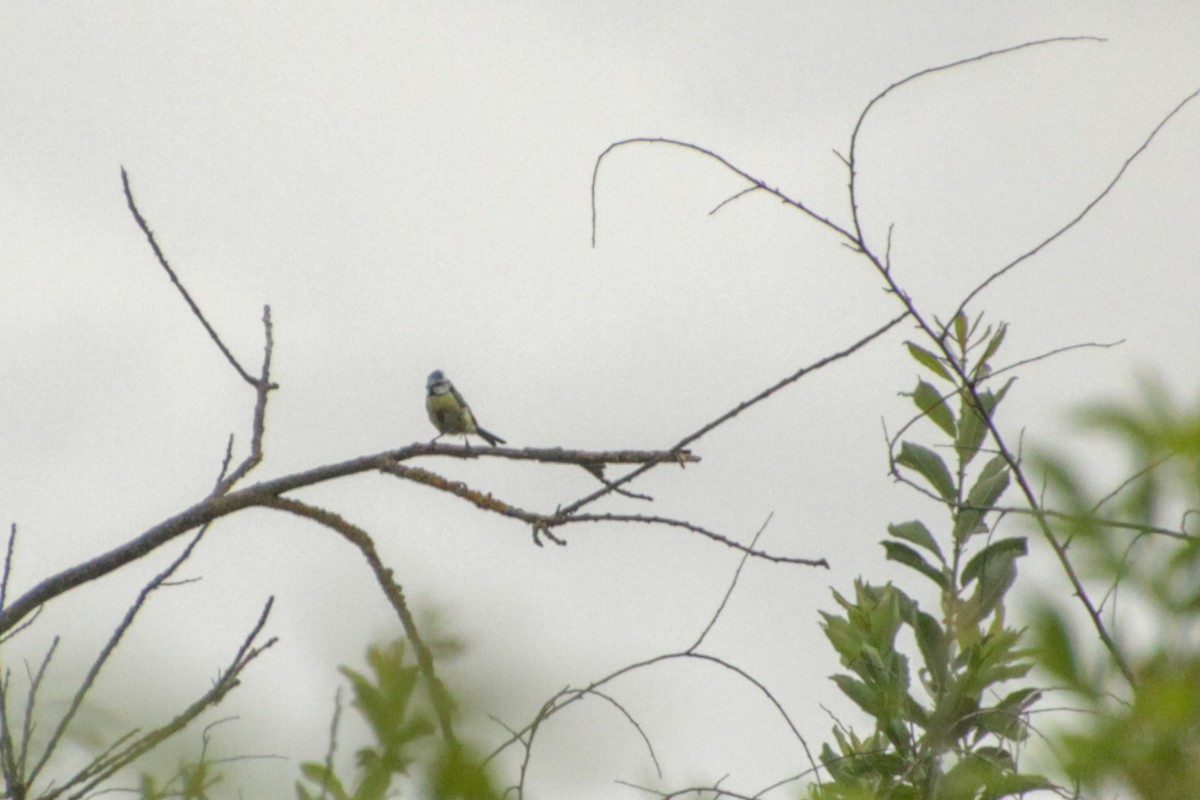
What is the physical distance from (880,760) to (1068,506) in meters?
3.25

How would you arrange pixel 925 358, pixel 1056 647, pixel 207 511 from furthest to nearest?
pixel 925 358, pixel 207 511, pixel 1056 647

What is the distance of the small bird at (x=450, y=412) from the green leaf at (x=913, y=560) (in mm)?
7994

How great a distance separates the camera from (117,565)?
3148 mm

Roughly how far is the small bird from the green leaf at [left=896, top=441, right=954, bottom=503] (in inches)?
318

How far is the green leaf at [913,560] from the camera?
4500mm

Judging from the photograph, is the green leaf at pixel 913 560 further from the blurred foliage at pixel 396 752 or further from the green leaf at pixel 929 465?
the blurred foliage at pixel 396 752

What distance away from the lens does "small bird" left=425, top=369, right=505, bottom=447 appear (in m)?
12.4

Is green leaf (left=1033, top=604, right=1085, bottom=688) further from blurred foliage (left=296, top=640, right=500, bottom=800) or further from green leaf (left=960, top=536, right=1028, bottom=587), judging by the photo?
green leaf (left=960, top=536, right=1028, bottom=587)

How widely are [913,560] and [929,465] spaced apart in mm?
322

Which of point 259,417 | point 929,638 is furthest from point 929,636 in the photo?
point 259,417

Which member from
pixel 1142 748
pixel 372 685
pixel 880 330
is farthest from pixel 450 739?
pixel 880 330

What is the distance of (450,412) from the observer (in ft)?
40.7

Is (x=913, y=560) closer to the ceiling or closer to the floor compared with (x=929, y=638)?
closer to the ceiling

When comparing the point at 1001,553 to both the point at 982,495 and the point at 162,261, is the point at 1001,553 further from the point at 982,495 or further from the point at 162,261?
the point at 162,261
